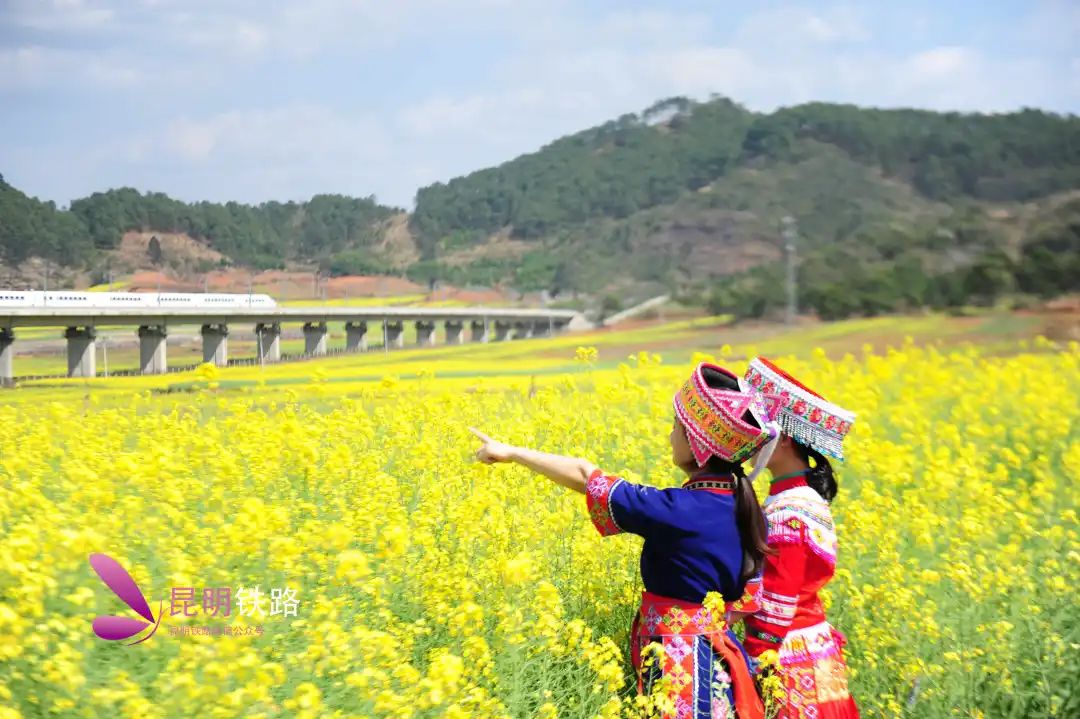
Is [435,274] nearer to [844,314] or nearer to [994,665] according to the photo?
[994,665]

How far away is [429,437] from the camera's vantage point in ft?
13.4

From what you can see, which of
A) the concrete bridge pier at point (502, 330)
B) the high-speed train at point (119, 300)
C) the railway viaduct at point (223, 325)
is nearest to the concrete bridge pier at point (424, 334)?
the railway viaduct at point (223, 325)

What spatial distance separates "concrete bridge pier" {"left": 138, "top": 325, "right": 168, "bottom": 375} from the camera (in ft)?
12.7

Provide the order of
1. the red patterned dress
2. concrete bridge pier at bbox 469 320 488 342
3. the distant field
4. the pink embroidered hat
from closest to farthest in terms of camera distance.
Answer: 1. the pink embroidered hat
2. the red patterned dress
3. the distant field
4. concrete bridge pier at bbox 469 320 488 342

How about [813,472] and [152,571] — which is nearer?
[152,571]

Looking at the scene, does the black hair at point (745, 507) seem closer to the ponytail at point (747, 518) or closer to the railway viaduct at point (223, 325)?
the ponytail at point (747, 518)

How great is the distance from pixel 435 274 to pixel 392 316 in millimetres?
718

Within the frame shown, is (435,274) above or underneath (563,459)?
above

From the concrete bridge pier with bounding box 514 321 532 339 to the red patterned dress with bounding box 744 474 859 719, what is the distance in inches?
185

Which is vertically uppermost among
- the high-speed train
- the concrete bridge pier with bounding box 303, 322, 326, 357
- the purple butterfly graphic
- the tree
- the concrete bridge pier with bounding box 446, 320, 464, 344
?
the tree

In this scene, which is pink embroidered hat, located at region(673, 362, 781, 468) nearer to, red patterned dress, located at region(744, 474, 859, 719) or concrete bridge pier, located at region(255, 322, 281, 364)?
red patterned dress, located at region(744, 474, 859, 719)

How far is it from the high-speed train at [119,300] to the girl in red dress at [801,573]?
2.55 meters

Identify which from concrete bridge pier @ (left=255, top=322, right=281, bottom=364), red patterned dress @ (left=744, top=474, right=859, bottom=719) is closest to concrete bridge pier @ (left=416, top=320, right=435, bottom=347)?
concrete bridge pier @ (left=255, top=322, right=281, bottom=364)

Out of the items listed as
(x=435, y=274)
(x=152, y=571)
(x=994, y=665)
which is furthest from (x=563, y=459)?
(x=435, y=274)
